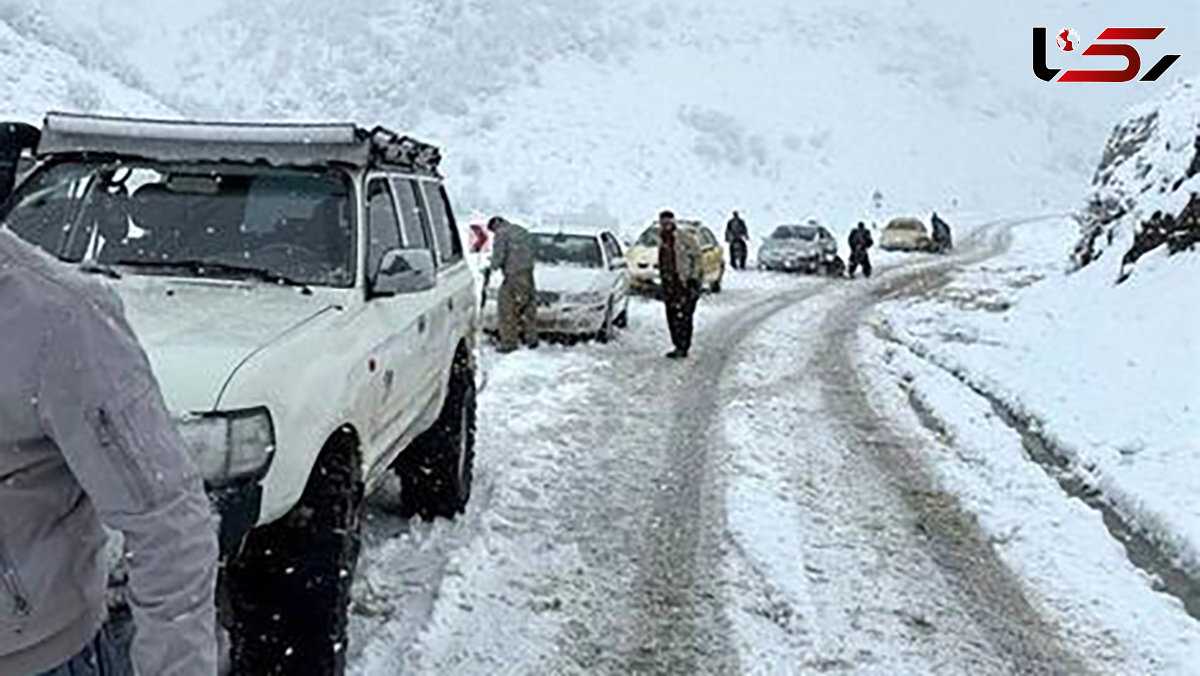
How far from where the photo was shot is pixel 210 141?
5.48 meters

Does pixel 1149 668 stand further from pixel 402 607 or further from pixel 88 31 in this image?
pixel 88 31

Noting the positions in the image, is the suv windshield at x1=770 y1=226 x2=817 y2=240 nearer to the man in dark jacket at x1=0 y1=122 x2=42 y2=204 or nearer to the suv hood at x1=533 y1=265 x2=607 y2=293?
the suv hood at x1=533 y1=265 x2=607 y2=293

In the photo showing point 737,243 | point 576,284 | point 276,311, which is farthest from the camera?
point 737,243

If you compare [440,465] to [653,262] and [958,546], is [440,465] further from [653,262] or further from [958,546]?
[653,262]

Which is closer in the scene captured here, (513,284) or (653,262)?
(513,284)

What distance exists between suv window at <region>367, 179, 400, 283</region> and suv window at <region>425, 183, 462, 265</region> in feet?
3.18

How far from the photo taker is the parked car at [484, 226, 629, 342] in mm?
15734

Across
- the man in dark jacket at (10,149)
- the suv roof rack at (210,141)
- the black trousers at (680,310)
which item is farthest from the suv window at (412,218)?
the black trousers at (680,310)

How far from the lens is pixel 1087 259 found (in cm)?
2394

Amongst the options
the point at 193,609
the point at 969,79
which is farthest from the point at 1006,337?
the point at 969,79

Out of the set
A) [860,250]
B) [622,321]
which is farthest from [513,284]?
[860,250]

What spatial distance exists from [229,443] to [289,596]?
2.62 ft

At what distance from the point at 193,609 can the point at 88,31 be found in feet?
176

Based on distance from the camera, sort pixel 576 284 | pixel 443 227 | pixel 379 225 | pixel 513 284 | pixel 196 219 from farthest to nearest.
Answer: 1. pixel 576 284
2. pixel 513 284
3. pixel 443 227
4. pixel 379 225
5. pixel 196 219
